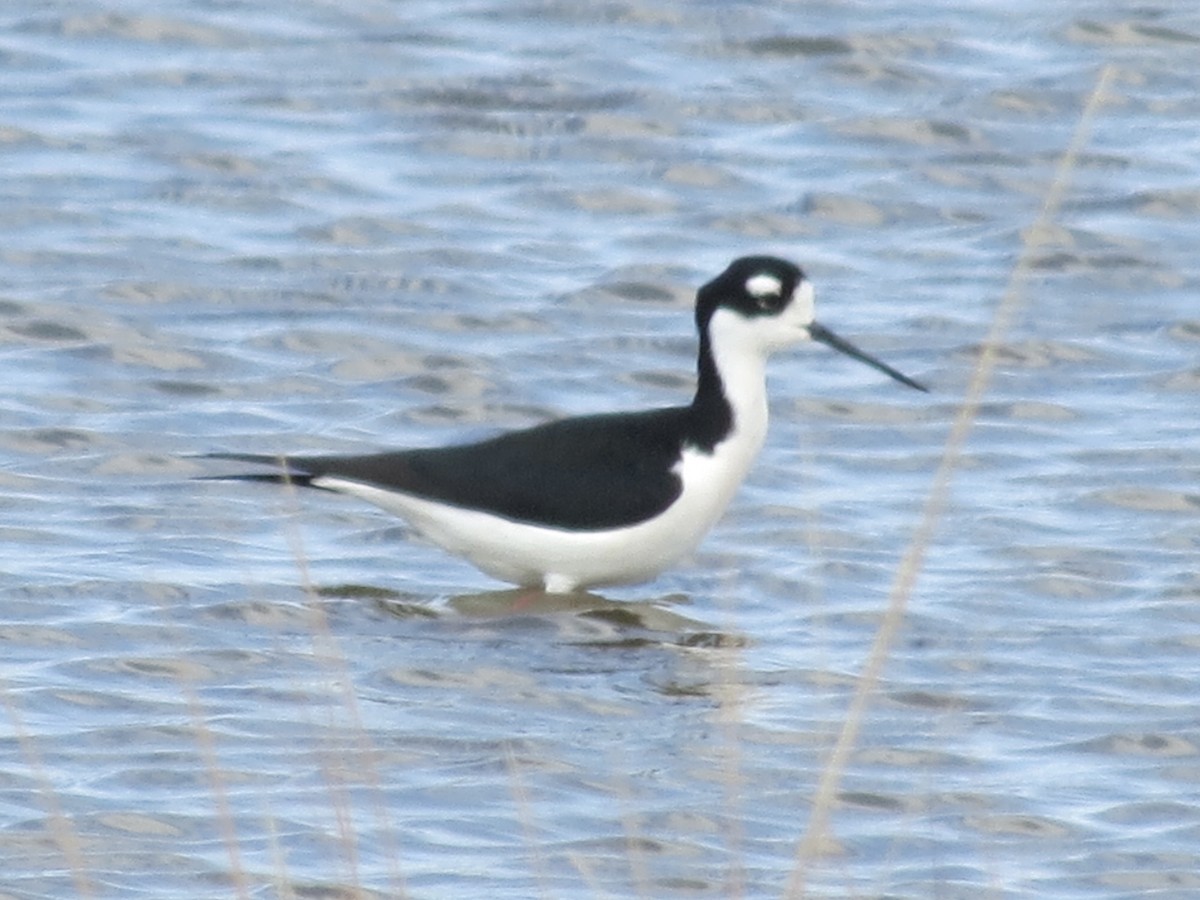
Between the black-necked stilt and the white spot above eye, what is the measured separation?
255mm

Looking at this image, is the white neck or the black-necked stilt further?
the white neck

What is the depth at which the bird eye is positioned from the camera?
30.1ft

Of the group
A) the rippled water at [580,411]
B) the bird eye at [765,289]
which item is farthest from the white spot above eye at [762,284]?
the rippled water at [580,411]

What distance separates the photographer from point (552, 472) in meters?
8.88

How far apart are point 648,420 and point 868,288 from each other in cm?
336

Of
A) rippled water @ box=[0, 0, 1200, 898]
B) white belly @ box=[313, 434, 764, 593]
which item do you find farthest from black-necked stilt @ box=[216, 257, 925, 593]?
rippled water @ box=[0, 0, 1200, 898]

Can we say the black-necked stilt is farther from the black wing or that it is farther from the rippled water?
the rippled water

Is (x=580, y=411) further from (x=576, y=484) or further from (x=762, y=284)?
(x=576, y=484)

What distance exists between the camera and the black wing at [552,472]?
344 inches

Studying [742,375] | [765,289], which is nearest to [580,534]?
[742,375]

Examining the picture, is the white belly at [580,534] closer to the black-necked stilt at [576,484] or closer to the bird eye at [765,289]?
the black-necked stilt at [576,484]

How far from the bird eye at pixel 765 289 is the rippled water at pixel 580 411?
72 cm

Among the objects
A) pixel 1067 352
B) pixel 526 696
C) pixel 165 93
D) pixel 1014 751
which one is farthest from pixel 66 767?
pixel 165 93

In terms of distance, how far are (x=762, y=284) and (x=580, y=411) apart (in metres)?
1.80
